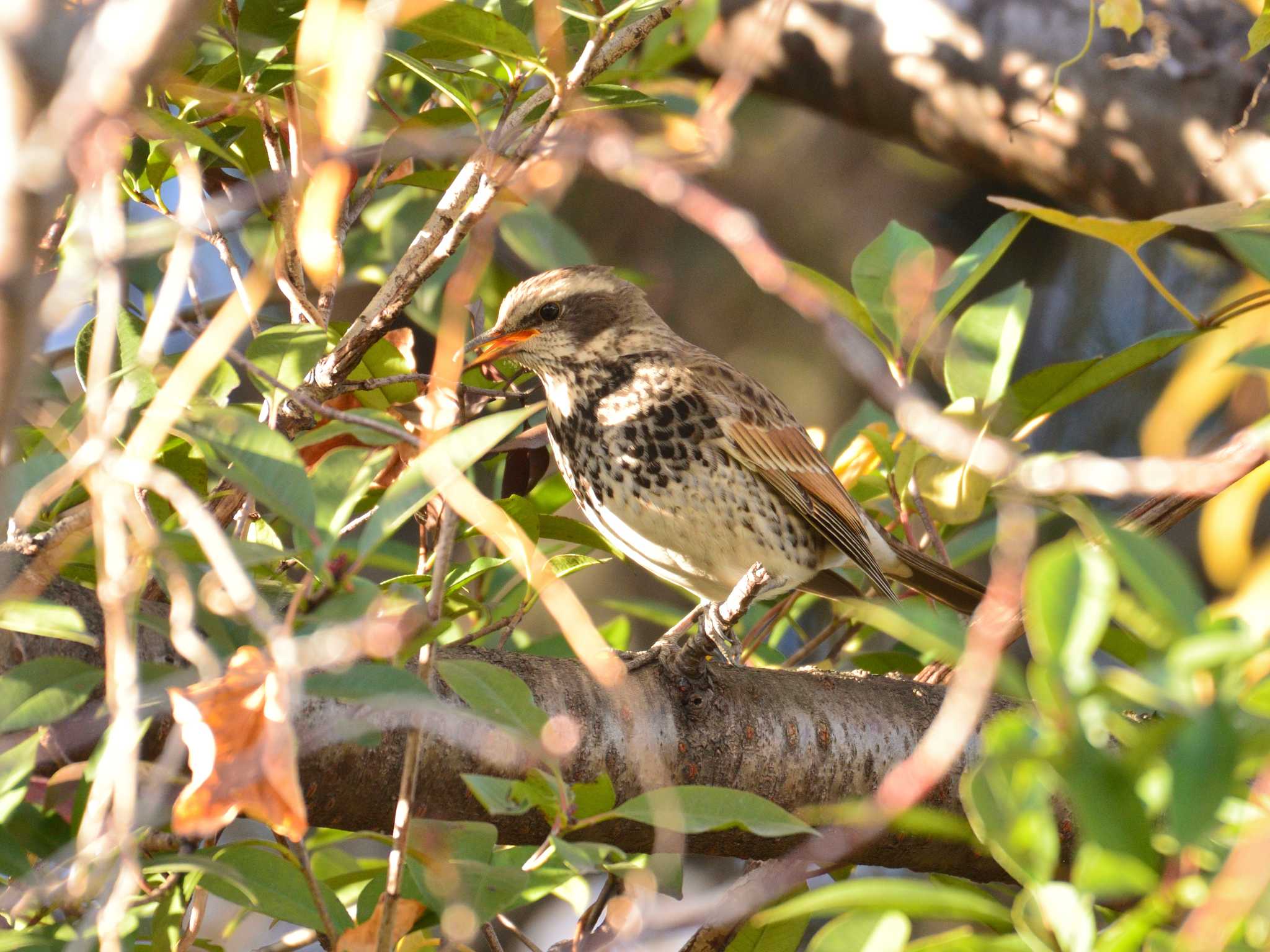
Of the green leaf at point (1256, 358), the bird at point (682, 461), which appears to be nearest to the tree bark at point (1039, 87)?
the bird at point (682, 461)

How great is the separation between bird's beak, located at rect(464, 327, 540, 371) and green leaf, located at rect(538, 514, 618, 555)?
0.40m

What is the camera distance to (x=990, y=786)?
2.73ft

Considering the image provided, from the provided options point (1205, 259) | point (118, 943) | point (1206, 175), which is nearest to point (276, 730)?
point (118, 943)

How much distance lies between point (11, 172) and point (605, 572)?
3790 mm

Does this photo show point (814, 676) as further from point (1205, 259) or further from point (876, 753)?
point (1205, 259)

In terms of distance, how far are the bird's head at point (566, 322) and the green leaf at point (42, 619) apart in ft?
4.48

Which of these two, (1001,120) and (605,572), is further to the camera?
(605,572)

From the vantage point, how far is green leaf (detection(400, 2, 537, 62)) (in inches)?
57.5

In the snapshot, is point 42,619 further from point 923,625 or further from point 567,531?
point 567,531

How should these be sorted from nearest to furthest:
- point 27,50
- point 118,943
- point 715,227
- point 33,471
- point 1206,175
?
point 27,50 → point 118,943 → point 715,227 → point 33,471 → point 1206,175

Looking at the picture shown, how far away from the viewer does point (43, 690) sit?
4.17ft

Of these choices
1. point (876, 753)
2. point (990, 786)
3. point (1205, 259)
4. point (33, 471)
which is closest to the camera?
point (990, 786)

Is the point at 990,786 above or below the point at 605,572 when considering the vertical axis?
above

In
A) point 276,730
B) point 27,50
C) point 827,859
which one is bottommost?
point 827,859
